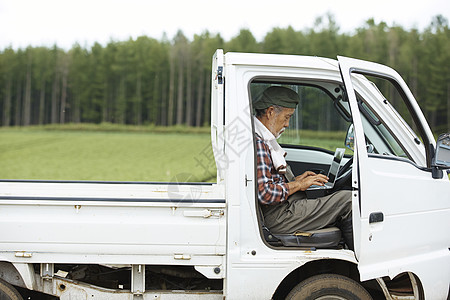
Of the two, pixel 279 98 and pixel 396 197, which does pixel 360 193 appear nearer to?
pixel 396 197

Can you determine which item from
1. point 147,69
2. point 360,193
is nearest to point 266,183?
point 360,193

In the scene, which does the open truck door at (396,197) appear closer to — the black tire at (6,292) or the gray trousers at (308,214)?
the gray trousers at (308,214)

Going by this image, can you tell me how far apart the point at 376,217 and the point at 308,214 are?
0.46 metres

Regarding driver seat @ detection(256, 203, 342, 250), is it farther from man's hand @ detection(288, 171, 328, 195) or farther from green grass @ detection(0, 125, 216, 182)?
green grass @ detection(0, 125, 216, 182)

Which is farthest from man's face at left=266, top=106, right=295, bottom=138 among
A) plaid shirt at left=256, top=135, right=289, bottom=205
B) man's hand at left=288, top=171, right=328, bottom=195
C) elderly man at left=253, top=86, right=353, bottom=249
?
man's hand at left=288, top=171, right=328, bottom=195

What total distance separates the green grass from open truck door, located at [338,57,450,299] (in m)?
1.28

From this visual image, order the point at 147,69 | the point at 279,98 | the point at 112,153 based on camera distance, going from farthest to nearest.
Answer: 1. the point at 147,69
2. the point at 112,153
3. the point at 279,98

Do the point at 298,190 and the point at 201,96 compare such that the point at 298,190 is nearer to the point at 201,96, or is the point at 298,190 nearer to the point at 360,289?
the point at 360,289

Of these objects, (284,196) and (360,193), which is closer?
(360,193)

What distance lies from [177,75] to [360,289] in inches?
2290

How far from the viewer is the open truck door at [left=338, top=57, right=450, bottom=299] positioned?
115 inches

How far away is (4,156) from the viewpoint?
35.8 m

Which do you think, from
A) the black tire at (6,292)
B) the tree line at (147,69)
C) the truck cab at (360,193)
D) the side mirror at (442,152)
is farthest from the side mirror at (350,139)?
the tree line at (147,69)

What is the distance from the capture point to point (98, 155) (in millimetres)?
36906
